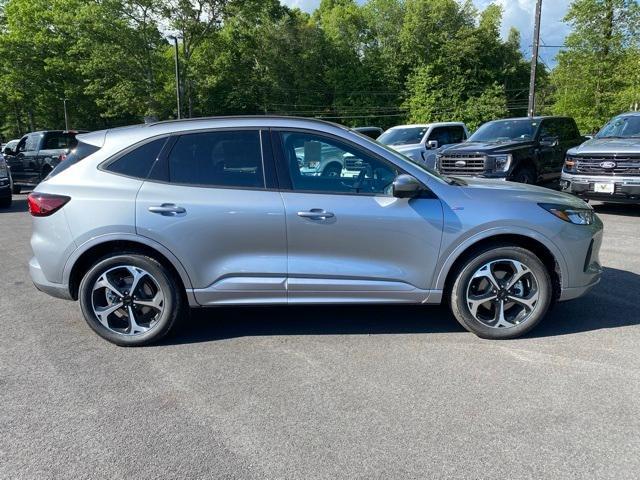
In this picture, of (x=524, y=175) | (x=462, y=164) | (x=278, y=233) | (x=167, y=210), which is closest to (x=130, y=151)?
(x=167, y=210)

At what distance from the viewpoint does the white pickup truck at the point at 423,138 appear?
1445cm

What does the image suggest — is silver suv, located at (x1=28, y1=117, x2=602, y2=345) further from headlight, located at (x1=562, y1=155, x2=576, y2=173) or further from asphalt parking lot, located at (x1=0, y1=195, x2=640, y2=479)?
headlight, located at (x1=562, y1=155, x2=576, y2=173)

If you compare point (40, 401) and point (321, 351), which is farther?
point (321, 351)

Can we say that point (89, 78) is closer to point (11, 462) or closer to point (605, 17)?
point (605, 17)

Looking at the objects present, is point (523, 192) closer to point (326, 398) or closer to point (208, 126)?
point (326, 398)

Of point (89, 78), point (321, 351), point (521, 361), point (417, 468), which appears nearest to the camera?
point (417, 468)

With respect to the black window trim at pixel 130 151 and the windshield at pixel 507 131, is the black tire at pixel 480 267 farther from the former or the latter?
the windshield at pixel 507 131

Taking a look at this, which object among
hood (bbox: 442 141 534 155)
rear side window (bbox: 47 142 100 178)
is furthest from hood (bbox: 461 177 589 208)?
hood (bbox: 442 141 534 155)

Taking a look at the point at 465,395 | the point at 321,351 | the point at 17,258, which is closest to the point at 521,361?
the point at 465,395

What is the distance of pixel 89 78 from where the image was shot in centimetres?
4106

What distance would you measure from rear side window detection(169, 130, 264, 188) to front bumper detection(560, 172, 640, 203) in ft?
24.6

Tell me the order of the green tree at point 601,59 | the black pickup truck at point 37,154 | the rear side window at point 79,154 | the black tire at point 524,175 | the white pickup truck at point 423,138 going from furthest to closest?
the green tree at point 601,59, the black pickup truck at point 37,154, the white pickup truck at point 423,138, the black tire at point 524,175, the rear side window at point 79,154

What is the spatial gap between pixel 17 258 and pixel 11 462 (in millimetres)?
5362

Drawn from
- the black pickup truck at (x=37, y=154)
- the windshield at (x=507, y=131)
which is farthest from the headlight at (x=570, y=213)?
the black pickup truck at (x=37, y=154)
